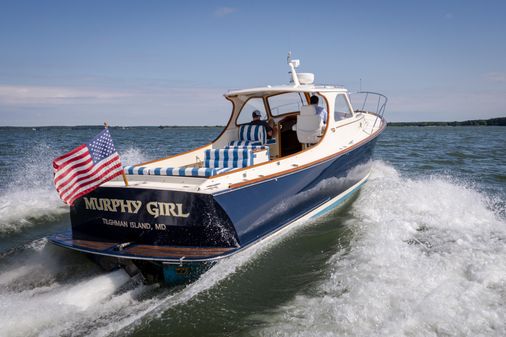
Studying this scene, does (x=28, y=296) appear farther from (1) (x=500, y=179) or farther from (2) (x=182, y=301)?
(1) (x=500, y=179)

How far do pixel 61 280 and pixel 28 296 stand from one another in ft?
1.65

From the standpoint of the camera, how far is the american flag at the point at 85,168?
466 cm

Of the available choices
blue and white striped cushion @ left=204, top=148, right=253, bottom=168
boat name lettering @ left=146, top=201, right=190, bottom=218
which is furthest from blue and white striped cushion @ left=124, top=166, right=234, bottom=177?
boat name lettering @ left=146, top=201, right=190, bottom=218

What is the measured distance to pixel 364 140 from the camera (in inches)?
339

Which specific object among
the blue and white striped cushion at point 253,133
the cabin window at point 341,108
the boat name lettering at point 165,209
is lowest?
the boat name lettering at point 165,209

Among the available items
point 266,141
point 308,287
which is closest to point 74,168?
point 308,287

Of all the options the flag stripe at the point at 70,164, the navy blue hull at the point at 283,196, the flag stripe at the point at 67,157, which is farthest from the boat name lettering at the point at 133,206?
the flag stripe at the point at 67,157

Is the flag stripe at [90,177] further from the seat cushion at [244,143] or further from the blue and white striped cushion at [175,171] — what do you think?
the seat cushion at [244,143]

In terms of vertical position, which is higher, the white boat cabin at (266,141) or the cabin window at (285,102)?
the cabin window at (285,102)

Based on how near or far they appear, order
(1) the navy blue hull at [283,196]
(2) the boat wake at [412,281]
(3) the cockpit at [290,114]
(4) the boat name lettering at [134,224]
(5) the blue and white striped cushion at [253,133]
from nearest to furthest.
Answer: (2) the boat wake at [412,281]
(4) the boat name lettering at [134,224]
(1) the navy blue hull at [283,196]
(3) the cockpit at [290,114]
(5) the blue and white striped cushion at [253,133]

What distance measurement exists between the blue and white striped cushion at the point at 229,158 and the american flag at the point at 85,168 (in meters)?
1.94

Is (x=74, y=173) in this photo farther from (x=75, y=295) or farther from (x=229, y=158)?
(x=229, y=158)

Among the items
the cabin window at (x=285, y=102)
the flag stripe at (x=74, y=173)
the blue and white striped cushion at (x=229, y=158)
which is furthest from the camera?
the cabin window at (x=285, y=102)

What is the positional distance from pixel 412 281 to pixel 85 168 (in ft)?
13.2
